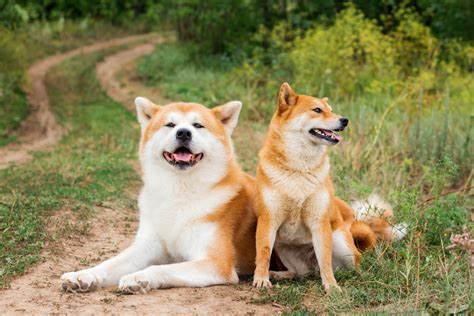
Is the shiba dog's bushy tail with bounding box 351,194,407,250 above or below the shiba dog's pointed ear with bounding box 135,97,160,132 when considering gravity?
below

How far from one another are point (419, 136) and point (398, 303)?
5054mm

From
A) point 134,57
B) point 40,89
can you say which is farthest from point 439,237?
point 134,57

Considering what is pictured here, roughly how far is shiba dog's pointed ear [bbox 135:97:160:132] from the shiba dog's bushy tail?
1.96 m

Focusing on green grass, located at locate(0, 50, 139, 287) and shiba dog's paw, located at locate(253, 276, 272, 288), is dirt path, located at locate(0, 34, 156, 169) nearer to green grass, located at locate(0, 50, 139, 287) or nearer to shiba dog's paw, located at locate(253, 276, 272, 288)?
green grass, located at locate(0, 50, 139, 287)

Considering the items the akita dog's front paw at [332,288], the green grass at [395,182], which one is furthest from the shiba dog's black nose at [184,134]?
the akita dog's front paw at [332,288]

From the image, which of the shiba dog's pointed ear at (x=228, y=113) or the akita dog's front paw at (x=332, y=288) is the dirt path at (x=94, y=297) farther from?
the shiba dog's pointed ear at (x=228, y=113)

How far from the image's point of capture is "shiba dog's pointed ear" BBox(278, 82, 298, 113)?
5.15 metres

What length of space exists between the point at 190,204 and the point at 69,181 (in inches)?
146

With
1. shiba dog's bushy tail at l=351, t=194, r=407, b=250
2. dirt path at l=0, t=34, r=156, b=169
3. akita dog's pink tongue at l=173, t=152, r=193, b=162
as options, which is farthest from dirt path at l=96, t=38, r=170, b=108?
akita dog's pink tongue at l=173, t=152, r=193, b=162

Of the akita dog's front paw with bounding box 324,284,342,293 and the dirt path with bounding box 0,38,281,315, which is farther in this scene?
the akita dog's front paw with bounding box 324,284,342,293

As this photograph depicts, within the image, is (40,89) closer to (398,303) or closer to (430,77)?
(430,77)

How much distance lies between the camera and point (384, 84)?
12688 millimetres

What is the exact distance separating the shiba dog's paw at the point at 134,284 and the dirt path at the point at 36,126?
6.43 m

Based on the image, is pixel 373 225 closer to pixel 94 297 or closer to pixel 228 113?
pixel 228 113
